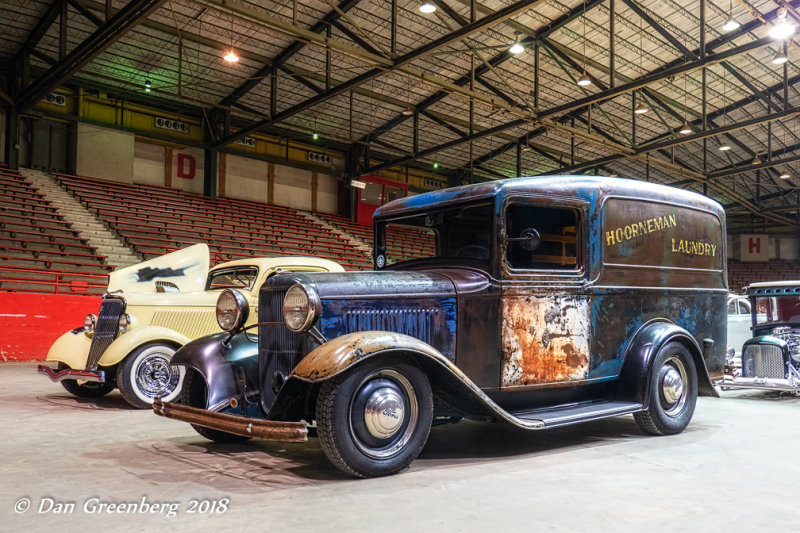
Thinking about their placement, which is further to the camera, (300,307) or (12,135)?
(12,135)

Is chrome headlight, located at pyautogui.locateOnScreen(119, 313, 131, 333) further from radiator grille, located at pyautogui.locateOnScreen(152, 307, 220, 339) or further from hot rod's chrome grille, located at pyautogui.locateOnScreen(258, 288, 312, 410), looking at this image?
hot rod's chrome grille, located at pyautogui.locateOnScreen(258, 288, 312, 410)

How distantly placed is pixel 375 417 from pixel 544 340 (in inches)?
59.6

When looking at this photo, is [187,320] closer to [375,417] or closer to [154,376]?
[154,376]

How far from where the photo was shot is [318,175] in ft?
81.3

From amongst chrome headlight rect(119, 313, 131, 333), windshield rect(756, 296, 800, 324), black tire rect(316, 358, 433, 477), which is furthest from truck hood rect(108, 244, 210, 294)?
windshield rect(756, 296, 800, 324)

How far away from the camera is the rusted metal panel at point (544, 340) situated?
4410 millimetres

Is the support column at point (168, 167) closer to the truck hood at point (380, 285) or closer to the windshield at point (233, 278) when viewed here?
the windshield at point (233, 278)

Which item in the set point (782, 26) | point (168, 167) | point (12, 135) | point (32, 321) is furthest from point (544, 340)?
point (168, 167)

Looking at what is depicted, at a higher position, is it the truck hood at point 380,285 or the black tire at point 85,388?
the truck hood at point 380,285

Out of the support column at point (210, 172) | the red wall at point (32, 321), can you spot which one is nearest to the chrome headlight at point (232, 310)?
the red wall at point (32, 321)

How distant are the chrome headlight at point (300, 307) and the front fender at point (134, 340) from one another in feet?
10.7

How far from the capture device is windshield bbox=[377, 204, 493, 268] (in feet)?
14.8

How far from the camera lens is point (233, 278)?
7.39 metres

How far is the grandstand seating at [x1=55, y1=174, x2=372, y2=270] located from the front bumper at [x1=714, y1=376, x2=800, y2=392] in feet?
40.3
